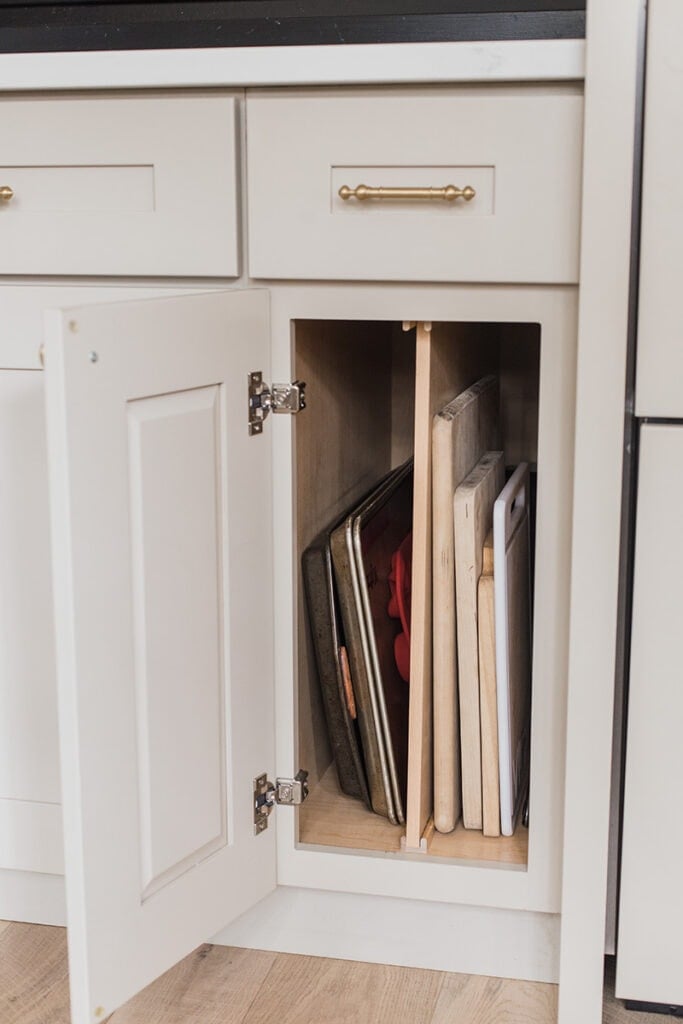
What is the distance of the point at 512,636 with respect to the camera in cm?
130

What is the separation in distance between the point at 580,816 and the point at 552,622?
7.2 inches

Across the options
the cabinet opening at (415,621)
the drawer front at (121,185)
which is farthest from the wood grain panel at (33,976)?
the drawer front at (121,185)

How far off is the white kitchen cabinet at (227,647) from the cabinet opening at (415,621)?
2 centimetres

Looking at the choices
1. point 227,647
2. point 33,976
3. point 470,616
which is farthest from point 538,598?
point 33,976

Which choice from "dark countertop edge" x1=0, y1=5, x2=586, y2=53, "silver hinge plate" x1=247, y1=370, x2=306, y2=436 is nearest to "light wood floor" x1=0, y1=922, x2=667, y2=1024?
"silver hinge plate" x1=247, y1=370, x2=306, y2=436

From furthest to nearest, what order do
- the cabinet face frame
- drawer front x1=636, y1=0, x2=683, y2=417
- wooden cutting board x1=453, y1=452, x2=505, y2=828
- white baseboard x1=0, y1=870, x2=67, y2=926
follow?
white baseboard x1=0, y1=870, x2=67, y2=926, wooden cutting board x1=453, y1=452, x2=505, y2=828, the cabinet face frame, drawer front x1=636, y1=0, x2=683, y2=417

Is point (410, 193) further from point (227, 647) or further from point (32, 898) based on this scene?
point (32, 898)

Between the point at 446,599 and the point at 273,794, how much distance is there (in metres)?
0.27

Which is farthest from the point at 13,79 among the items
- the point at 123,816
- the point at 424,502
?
the point at 123,816

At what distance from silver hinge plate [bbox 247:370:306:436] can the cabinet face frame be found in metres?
0.02

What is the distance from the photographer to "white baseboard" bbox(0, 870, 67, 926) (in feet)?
4.34

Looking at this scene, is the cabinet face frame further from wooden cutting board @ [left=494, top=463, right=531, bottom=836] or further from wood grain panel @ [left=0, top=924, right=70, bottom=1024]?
wood grain panel @ [left=0, top=924, right=70, bottom=1024]

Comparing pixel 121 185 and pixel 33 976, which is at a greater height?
pixel 121 185

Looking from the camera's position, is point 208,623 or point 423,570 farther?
point 423,570
